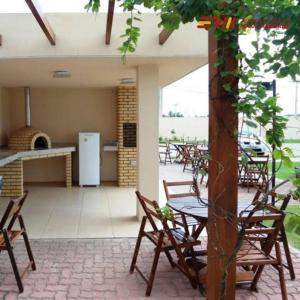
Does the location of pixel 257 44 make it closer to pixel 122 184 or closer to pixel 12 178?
pixel 12 178

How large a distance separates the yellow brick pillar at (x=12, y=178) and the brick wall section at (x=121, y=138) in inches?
86.3

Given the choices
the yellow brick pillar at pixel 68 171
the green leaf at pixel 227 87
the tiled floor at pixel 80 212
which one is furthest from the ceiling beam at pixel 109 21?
the yellow brick pillar at pixel 68 171

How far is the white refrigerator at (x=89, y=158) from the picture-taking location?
8.84m

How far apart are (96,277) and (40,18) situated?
8.62ft

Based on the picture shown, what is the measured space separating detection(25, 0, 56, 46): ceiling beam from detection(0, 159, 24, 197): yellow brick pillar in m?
3.39

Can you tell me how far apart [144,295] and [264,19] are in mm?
2559

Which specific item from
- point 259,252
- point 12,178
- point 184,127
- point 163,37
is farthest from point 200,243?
point 184,127

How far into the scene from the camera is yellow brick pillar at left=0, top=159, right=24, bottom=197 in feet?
24.7

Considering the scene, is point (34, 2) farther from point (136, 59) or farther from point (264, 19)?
point (264, 19)

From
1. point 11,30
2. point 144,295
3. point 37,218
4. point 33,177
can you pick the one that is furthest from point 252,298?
point 33,177

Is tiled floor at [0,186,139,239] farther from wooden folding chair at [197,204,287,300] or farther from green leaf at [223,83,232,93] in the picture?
green leaf at [223,83,232,93]

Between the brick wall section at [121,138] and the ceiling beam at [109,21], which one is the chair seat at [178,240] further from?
the brick wall section at [121,138]

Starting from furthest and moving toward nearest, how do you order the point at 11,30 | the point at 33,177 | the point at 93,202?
the point at 33,177, the point at 93,202, the point at 11,30

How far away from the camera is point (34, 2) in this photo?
3.76 meters
